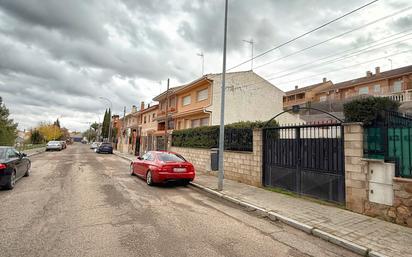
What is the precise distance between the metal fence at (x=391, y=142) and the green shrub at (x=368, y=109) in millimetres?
143

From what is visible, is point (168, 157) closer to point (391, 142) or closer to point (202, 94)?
point (391, 142)

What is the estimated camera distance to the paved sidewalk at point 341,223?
4438mm

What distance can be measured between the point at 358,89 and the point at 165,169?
38345mm

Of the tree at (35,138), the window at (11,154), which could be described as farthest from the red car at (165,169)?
the tree at (35,138)

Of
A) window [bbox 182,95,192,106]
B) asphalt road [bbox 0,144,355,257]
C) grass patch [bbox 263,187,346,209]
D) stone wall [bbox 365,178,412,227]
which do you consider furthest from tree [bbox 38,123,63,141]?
stone wall [bbox 365,178,412,227]

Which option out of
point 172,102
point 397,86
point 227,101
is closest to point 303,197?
point 227,101

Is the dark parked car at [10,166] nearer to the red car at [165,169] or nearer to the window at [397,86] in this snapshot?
the red car at [165,169]

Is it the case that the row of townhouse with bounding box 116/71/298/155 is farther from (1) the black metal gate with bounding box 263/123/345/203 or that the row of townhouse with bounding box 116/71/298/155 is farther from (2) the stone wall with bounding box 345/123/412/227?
(2) the stone wall with bounding box 345/123/412/227

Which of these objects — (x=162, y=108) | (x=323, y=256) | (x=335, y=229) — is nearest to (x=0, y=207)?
(x=323, y=256)

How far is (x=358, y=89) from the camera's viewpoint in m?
37.5

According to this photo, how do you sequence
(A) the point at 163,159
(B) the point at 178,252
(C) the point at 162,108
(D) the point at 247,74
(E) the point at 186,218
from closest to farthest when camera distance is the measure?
(B) the point at 178,252 < (E) the point at 186,218 < (A) the point at 163,159 < (D) the point at 247,74 < (C) the point at 162,108

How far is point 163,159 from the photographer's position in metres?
10.2

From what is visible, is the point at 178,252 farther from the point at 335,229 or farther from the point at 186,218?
the point at 335,229

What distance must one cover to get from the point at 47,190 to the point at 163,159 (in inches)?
165
